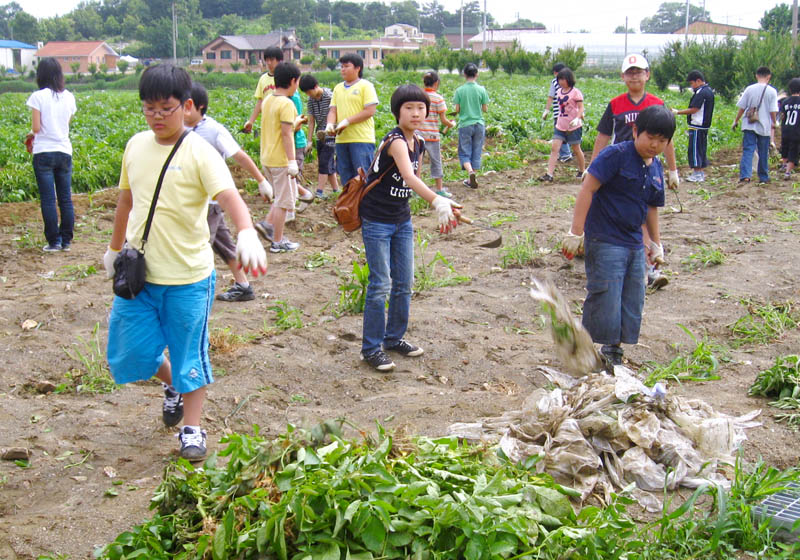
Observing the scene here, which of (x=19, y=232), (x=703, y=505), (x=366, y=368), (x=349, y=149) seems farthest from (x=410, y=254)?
(x=19, y=232)

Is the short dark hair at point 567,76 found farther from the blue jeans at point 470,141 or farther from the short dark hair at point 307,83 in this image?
the short dark hair at point 307,83

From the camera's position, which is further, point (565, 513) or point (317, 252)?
point (317, 252)

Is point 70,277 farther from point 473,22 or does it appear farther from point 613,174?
point 473,22

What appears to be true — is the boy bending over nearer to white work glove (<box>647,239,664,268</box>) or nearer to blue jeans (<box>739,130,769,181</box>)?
white work glove (<box>647,239,664,268</box>)

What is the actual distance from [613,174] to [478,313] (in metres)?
1.86

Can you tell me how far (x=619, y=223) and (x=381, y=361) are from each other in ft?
5.58

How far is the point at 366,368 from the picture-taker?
16.5 feet

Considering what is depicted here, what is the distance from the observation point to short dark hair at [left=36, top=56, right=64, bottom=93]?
7.54 meters

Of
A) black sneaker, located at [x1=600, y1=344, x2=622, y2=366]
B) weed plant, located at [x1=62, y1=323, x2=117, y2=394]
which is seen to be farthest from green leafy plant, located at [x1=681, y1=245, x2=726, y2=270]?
weed plant, located at [x1=62, y1=323, x2=117, y2=394]

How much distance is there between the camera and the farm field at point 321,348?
3590mm

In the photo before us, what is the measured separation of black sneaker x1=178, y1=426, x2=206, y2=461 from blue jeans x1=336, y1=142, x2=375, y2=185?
5150 mm

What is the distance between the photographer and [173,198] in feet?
11.2

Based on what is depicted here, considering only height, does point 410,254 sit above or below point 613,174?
below

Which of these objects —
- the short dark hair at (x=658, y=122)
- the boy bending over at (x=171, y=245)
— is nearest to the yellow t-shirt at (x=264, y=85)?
the short dark hair at (x=658, y=122)
